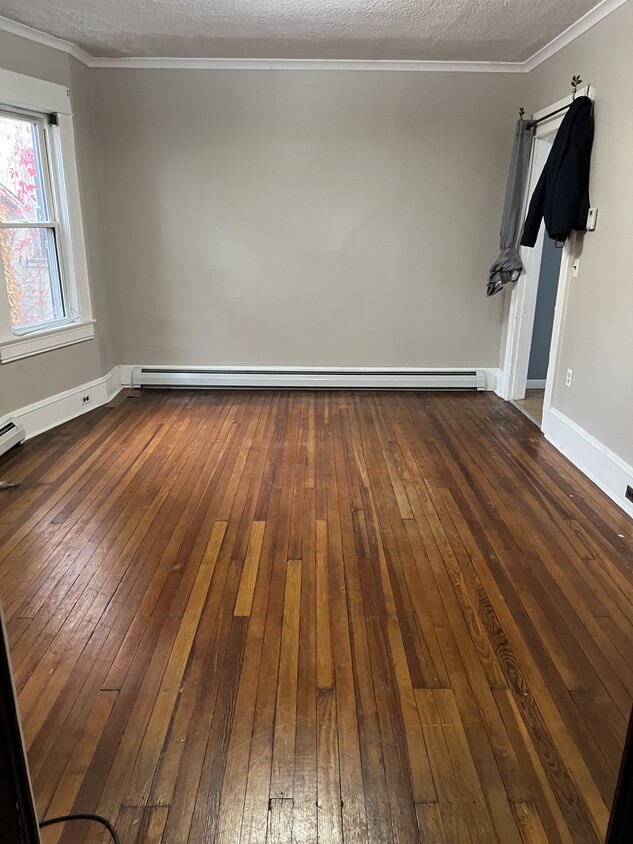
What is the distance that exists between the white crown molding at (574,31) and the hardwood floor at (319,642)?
253 centimetres

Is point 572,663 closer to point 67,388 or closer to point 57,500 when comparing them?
point 57,500

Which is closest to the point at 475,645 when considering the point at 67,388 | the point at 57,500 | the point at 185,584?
the point at 185,584

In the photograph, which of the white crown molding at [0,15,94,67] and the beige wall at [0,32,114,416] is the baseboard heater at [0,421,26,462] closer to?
the beige wall at [0,32,114,416]

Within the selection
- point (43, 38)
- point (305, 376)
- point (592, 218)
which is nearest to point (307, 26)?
point (43, 38)

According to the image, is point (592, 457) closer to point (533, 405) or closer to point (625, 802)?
point (533, 405)

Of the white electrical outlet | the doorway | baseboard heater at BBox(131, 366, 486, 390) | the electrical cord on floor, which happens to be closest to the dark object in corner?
the electrical cord on floor

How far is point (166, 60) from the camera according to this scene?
4.55m

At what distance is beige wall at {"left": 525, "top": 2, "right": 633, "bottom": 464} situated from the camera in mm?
3119

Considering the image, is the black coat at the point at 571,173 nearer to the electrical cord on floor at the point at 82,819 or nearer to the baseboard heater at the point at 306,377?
the baseboard heater at the point at 306,377

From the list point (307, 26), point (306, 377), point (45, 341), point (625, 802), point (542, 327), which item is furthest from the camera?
point (306, 377)

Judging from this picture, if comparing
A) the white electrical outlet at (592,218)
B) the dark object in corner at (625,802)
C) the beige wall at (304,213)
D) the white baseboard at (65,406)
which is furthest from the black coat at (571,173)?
the white baseboard at (65,406)

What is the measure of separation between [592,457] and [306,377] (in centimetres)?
253

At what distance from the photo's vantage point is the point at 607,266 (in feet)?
11.0

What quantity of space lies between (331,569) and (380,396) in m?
2.75
